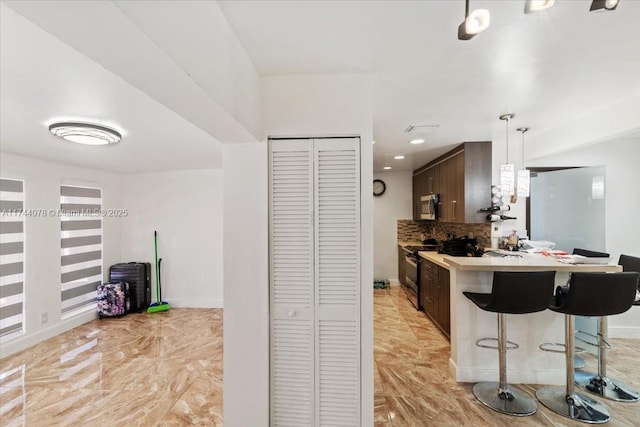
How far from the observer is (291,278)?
1.76 m

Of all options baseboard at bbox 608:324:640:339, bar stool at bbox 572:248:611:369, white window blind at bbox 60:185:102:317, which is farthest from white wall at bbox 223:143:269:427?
baseboard at bbox 608:324:640:339

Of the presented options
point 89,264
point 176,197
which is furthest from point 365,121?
point 89,264


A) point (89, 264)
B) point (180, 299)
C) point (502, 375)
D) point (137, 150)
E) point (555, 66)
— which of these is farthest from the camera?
point (180, 299)

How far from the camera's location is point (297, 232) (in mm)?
1758

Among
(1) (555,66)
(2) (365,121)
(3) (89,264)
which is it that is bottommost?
(3) (89,264)

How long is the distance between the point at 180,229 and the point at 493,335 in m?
4.70

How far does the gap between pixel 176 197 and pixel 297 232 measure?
382cm

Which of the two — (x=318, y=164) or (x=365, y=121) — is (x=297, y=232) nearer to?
(x=318, y=164)

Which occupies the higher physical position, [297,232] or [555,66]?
[555,66]

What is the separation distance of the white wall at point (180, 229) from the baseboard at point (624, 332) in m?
5.41

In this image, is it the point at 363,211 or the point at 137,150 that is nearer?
the point at 363,211

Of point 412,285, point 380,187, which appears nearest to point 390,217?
point 380,187

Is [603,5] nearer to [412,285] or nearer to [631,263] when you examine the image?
[631,263]

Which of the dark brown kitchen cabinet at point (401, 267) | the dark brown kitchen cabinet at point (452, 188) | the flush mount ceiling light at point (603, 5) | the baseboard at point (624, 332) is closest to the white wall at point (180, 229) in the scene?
the dark brown kitchen cabinet at point (401, 267)
